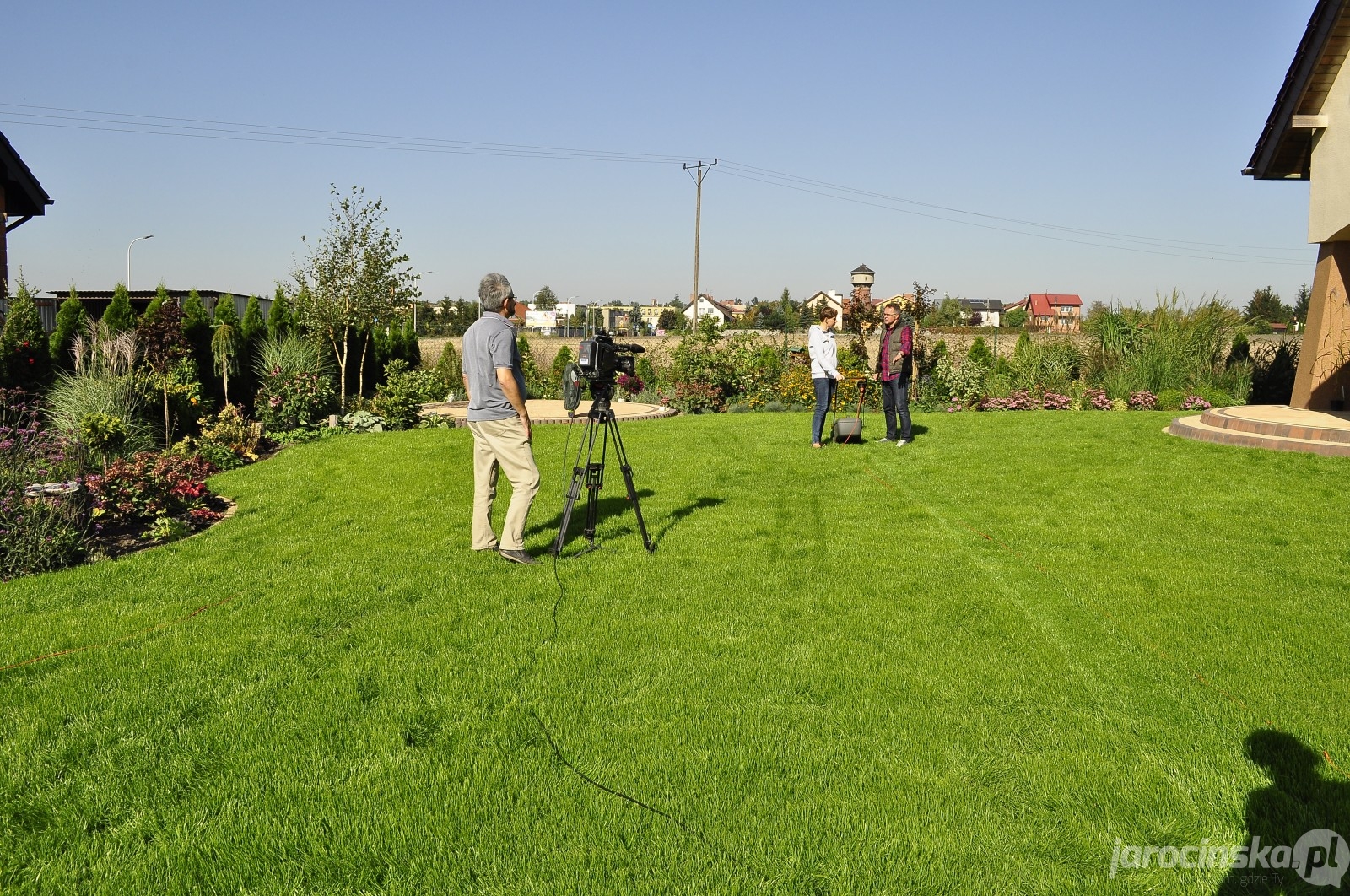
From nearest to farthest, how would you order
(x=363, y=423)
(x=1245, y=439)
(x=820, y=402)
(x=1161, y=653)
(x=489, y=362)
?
(x=1161, y=653) < (x=489, y=362) < (x=1245, y=439) < (x=820, y=402) < (x=363, y=423)

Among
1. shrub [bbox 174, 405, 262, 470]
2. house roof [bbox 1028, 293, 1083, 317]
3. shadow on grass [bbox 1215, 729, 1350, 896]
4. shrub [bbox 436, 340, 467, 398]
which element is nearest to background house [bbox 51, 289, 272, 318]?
shrub [bbox 436, 340, 467, 398]

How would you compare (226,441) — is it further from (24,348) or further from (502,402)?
(502,402)

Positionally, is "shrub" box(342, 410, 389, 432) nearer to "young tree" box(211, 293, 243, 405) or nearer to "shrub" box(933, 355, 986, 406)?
"young tree" box(211, 293, 243, 405)

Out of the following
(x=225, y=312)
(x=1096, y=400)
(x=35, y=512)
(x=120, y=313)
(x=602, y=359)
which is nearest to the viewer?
(x=602, y=359)

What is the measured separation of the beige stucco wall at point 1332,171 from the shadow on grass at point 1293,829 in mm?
10767

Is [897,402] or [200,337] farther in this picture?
[200,337]

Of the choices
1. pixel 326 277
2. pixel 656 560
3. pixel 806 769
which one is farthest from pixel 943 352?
pixel 806 769

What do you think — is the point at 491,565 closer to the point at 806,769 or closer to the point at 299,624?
the point at 299,624

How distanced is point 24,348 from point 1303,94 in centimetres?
1680

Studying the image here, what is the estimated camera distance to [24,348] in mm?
11297

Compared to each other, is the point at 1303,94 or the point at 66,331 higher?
the point at 1303,94

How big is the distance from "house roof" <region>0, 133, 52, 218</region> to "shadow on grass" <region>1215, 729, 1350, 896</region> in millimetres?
15621

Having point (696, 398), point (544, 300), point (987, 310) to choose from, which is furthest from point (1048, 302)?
point (696, 398)

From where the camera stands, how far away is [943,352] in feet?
66.7
